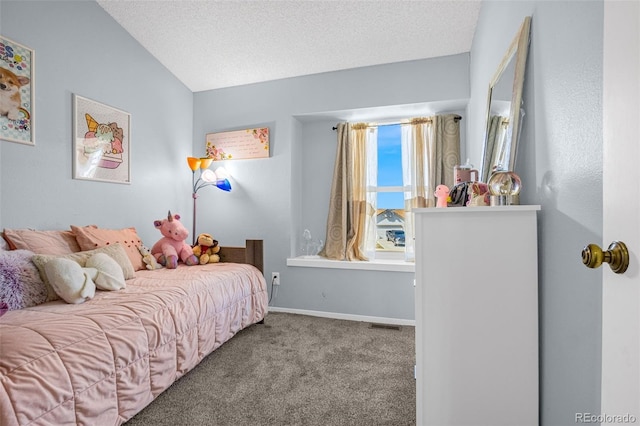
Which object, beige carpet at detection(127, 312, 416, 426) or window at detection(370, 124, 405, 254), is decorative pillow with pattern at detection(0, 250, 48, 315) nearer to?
beige carpet at detection(127, 312, 416, 426)

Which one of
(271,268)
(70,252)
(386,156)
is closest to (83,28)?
(70,252)

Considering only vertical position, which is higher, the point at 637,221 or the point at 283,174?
the point at 283,174

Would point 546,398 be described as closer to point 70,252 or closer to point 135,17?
point 70,252

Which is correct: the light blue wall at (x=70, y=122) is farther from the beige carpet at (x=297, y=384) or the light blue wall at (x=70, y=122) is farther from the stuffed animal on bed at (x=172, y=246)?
the beige carpet at (x=297, y=384)

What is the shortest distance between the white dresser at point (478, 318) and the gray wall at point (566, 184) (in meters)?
0.07

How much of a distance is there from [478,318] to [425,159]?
215cm

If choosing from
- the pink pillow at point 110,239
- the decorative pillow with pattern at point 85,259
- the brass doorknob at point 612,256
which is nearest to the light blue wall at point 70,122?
the pink pillow at point 110,239

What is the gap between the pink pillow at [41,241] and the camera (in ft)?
6.16

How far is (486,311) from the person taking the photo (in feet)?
3.82

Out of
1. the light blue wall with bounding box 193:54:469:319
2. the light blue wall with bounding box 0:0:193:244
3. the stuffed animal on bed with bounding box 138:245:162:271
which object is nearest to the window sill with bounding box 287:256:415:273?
the light blue wall with bounding box 193:54:469:319

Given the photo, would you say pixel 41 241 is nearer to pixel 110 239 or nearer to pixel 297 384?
pixel 110 239

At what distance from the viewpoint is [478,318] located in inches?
45.9

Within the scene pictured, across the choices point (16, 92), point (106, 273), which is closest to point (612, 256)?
point (106, 273)

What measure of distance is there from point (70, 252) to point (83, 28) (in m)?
1.74
